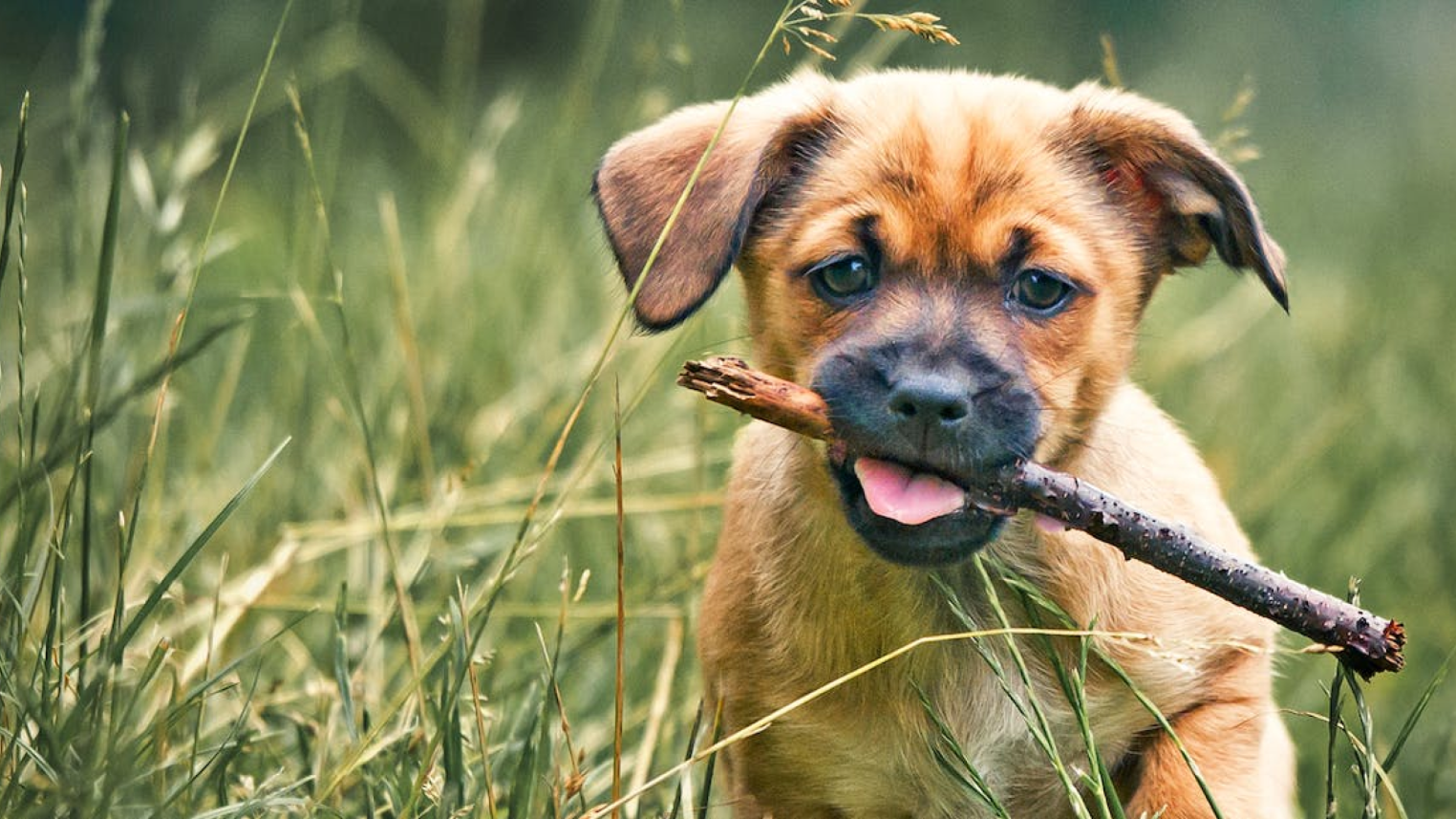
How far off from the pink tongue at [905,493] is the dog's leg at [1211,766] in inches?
28.6

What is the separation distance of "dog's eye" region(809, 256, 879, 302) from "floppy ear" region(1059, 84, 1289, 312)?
0.57 metres

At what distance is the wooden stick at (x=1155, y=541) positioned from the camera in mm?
2893

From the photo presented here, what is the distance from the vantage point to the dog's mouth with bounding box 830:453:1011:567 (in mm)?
3201

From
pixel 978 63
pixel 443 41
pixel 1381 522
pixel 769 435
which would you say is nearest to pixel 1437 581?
pixel 1381 522

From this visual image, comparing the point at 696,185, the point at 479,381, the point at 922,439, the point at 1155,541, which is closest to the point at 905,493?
the point at 922,439

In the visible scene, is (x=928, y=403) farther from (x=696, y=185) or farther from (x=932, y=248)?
(x=696, y=185)

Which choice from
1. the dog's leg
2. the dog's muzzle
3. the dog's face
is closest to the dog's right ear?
the dog's face

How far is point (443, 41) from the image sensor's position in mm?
10883

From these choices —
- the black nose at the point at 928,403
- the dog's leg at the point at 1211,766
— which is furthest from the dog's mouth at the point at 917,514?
the dog's leg at the point at 1211,766

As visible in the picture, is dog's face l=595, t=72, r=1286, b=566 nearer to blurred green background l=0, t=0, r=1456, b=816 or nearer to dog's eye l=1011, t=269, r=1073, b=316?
dog's eye l=1011, t=269, r=1073, b=316

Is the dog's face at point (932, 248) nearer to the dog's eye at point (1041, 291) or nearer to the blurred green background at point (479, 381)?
the dog's eye at point (1041, 291)

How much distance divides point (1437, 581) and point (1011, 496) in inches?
108

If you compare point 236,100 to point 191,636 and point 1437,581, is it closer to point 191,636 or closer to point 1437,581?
point 191,636

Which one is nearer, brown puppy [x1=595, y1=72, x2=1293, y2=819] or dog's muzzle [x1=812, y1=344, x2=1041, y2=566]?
dog's muzzle [x1=812, y1=344, x2=1041, y2=566]
